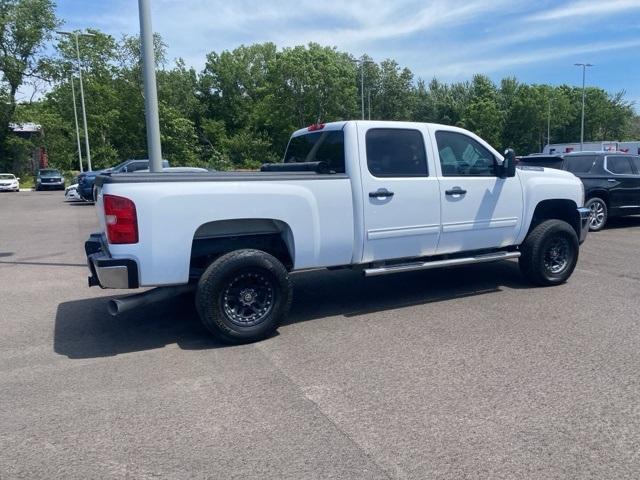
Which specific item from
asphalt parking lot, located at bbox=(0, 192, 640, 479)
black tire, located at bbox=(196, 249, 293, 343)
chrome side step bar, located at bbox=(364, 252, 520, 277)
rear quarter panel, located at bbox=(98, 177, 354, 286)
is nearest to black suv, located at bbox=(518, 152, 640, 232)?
asphalt parking lot, located at bbox=(0, 192, 640, 479)

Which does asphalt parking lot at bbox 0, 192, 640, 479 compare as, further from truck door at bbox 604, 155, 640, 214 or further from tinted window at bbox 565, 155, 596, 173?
tinted window at bbox 565, 155, 596, 173

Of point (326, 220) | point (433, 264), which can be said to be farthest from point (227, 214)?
point (433, 264)

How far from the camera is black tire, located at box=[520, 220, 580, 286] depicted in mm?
7207

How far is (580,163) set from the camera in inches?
522

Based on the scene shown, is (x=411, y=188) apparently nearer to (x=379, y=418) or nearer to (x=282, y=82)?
(x=379, y=418)

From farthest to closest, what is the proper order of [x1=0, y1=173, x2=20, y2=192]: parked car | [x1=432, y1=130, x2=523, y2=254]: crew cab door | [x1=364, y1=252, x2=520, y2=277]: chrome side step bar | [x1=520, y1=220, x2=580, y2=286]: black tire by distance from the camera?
[x1=0, y1=173, x2=20, y2=192]: parked car < [x1=520, y1=220, x2=580, y2=286]: black tire < [x1=432, y1=130, x2=523, y2=254]: crew cab door < [x1=364, y1=252, x2=520, y2=277]: chrome side step bar

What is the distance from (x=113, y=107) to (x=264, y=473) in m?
52.6

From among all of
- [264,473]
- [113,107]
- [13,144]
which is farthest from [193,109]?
[264,473]

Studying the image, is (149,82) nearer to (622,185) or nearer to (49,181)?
(622,185)

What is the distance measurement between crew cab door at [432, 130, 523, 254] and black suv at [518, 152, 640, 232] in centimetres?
642

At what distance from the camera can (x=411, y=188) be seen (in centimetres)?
620

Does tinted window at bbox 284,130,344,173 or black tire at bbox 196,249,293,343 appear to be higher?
tinted window at bbox 284,130,344,173

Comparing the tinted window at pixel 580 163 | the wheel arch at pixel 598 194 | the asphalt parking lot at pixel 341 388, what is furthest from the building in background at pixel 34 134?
the asphalt parking lot at pixel 341 388

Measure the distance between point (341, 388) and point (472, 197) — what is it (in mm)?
3282
